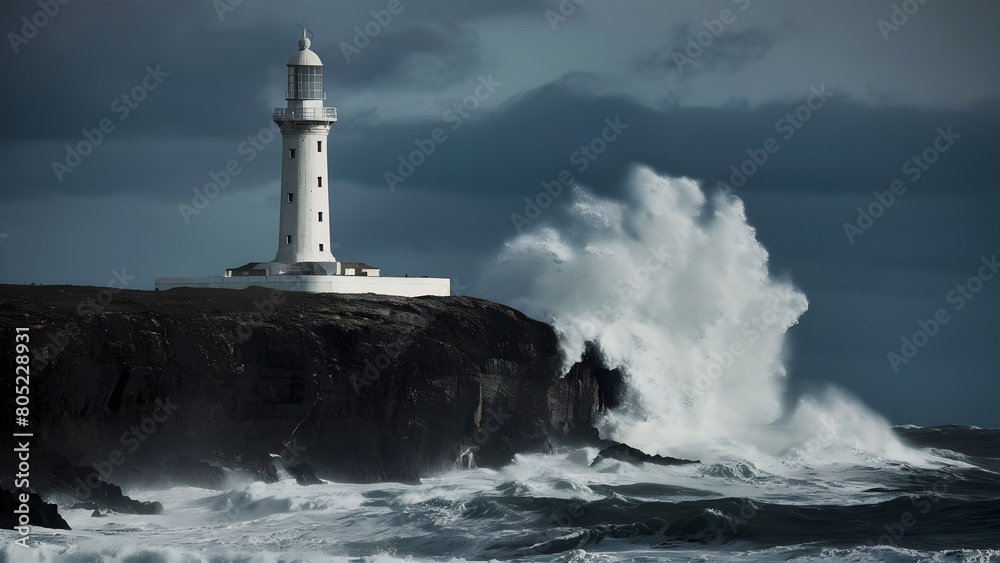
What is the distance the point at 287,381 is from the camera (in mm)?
44094

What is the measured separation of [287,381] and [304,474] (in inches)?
101

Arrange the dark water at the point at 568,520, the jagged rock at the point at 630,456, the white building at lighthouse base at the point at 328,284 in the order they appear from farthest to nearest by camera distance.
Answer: the white building at lighthouse base at the point at 328,284 → the jagged rock at the point at 630,456 → the dark water at the point at 568,520

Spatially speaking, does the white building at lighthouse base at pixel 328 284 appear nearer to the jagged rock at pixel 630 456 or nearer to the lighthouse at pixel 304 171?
the lighthouse at pixel 304 171

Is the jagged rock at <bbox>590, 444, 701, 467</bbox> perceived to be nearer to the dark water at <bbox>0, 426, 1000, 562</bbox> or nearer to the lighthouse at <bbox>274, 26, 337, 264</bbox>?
the dark water at <bbox>0, 426, 1000, 562</bbox>

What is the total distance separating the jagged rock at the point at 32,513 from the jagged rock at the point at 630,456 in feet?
54.5

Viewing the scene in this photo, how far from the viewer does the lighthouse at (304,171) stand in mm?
51812

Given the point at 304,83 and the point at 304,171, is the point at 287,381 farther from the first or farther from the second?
the point at 304,83

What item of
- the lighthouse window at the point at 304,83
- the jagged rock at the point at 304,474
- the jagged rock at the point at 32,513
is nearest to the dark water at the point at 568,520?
the jagged rock at the point at 304,474

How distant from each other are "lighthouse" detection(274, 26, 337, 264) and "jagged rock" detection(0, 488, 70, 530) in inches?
634

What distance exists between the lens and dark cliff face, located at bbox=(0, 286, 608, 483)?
135 ft

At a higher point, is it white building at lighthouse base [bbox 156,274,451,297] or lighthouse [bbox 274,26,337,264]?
lighthouse [bbox 274,26,337,264]

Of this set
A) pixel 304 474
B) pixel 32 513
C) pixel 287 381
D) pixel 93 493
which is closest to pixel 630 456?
pixel 304 474

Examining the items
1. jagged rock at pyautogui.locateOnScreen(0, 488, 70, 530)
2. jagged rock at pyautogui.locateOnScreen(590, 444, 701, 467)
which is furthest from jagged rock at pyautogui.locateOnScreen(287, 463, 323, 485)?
jagged rock at pyautogui.locateOnScreen(590, 444, 701, 467)

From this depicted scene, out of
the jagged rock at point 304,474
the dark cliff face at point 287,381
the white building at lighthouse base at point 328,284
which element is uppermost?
the white building at lighthouse base at point 328,284
